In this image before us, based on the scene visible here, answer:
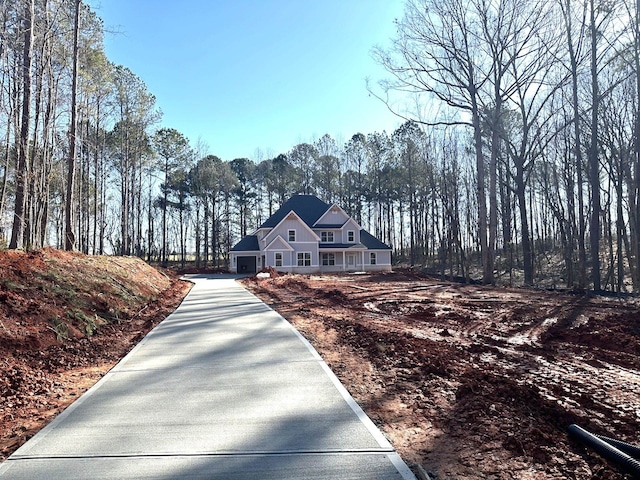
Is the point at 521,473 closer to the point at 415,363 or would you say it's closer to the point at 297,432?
the point at 297,432

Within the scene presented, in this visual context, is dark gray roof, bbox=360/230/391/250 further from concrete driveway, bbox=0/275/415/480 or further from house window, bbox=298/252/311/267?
concrete driveway, bbox=0/275/415/480

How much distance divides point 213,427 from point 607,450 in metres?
3.30

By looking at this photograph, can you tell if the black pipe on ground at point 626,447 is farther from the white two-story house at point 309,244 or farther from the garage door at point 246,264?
the garage door at point 246,264

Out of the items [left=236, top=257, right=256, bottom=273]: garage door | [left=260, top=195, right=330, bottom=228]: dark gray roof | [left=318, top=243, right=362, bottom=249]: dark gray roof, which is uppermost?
[left=260, top=195, right=330, bottom=228]: dark gray roof

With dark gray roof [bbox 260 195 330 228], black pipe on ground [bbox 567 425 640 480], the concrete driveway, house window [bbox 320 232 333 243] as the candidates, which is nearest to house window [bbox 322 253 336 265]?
house window [bbox 320 232 333 243]

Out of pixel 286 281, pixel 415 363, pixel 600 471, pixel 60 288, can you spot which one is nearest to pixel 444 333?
pixel 415 363

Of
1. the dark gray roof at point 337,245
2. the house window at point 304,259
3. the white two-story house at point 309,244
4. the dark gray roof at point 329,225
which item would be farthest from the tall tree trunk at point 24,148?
the dark gray roof at point 329,225

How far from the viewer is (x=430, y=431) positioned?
163 inches

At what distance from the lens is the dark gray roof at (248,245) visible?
141 ft

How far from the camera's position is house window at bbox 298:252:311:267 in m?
40.6

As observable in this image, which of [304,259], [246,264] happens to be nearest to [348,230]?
[304,259]

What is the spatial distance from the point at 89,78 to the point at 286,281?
1503 centimetres

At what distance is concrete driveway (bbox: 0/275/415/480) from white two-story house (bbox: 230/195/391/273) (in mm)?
33134

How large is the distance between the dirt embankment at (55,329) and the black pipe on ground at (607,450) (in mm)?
4788
